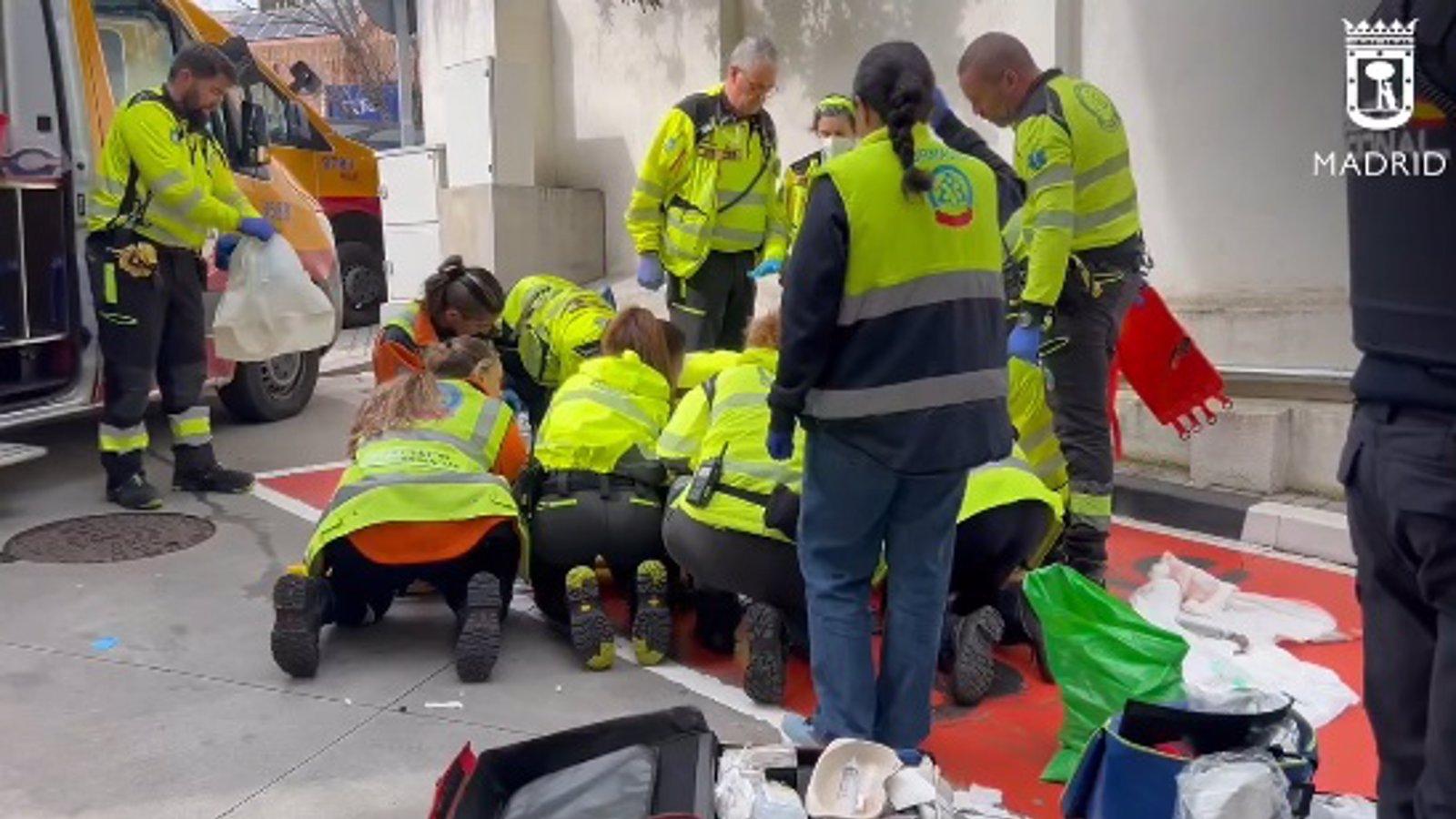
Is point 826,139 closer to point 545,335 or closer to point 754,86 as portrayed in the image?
point 754,86

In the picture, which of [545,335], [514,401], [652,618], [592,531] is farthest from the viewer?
[545,335]

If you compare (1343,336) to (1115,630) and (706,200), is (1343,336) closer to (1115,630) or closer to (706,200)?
(706,200)

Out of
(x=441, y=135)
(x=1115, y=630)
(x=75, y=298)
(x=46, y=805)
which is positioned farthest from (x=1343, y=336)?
(x=441, y=135)

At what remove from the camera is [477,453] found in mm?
4492

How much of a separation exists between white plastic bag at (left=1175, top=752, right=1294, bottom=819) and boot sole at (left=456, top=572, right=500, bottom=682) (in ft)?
6.92

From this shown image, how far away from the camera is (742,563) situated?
13.0ft

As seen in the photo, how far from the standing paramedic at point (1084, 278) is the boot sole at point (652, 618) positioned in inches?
56.2

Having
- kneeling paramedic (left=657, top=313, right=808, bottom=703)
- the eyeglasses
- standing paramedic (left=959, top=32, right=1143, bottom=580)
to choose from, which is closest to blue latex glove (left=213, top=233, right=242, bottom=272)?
the eyeglasses

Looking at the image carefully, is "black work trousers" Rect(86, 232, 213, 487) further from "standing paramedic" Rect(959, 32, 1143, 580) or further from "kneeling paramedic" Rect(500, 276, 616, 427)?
"standing paramedic" Rect(959, 32, 1143, 580)

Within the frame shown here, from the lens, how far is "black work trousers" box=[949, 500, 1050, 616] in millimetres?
4055

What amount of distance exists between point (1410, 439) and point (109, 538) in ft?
17.1

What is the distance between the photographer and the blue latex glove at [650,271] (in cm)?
633

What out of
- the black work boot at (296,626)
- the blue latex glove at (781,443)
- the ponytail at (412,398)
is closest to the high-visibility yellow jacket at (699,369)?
the ponytail at (412,398)

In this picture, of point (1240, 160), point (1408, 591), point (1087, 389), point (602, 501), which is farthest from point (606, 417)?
point (1240, 160)
